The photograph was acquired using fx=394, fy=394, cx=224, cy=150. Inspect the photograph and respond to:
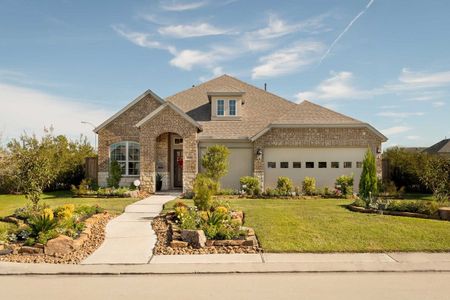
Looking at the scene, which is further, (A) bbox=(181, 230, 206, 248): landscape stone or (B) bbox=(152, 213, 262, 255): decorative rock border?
(A) bbox=(181, 230, 206, 248): landscape stone

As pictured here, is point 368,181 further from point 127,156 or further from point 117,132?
point 117,132

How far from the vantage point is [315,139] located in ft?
75.3

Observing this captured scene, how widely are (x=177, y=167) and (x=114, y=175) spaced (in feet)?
12.7

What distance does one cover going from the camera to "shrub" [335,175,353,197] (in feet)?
69.9

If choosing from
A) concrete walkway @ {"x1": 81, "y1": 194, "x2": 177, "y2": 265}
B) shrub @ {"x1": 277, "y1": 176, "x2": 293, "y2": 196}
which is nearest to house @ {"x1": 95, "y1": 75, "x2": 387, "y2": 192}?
shrub @ {"x1": 277, "y1": 176, "x2": 293, "y2": 196}

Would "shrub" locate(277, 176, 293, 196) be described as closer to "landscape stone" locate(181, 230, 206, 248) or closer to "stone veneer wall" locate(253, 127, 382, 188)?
"stone veneer wall" locate(253, 127, 382, 188)

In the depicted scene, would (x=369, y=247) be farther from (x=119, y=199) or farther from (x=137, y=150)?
(x=137, y=150)

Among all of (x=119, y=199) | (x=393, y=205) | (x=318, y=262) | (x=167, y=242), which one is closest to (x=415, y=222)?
(x=393, y=205)

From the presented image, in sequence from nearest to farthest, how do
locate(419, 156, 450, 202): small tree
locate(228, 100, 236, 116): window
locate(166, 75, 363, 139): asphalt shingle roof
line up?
locate(419, 156, 450, 202): small tree, locate(166, 75, 363, 139): asphalt shingle roof, locate(228, 100, 236, 116): window

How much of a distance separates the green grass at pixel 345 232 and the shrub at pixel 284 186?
6963mm

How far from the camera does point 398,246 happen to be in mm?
9828

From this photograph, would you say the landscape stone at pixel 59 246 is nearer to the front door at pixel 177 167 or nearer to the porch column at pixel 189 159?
the porch column at pixel 189 159

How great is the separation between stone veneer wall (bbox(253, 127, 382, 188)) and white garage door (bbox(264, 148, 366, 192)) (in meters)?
0.32

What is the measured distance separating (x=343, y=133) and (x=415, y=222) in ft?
36.7
